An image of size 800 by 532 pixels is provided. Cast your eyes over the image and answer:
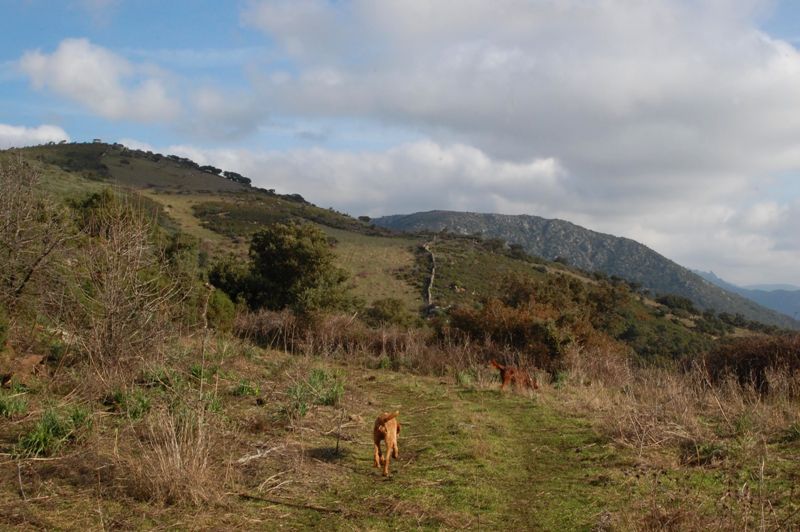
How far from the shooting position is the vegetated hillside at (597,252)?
113 meters

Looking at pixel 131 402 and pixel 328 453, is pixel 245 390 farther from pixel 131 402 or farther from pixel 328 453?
pixel 328 453

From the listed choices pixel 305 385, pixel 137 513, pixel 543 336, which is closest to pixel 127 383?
pixel 305 385

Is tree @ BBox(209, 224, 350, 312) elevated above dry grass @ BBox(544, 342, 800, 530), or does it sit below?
above

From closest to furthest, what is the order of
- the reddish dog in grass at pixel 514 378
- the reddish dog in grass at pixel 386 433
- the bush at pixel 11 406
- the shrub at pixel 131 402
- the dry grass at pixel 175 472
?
the dry grass at pixel 175 472
the reddish dog in grass at pixel 386 433
the bush at pixel 11 406
the shrub at pixel 131 402
the reddish dog in grass at pixel 514 378

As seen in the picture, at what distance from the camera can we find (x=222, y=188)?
8806 centimetres

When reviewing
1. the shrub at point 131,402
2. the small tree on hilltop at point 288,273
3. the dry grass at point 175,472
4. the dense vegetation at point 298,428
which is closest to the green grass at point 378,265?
the small tree on hilltop at point 288,273

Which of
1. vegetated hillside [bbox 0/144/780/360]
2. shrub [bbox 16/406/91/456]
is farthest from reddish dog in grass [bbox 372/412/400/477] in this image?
vegetated hillside [bbox 0/144/780/360]

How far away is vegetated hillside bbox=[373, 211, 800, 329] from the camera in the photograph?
370 feet

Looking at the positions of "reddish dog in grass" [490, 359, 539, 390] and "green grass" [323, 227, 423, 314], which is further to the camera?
"green grass" [323, 227, 423, 314]

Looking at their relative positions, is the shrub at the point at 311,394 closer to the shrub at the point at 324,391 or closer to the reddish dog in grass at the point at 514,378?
the shrub at the point at 324,391

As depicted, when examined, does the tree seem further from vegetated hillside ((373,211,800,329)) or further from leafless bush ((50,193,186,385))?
vegetated hillside ((373,211,800,329))

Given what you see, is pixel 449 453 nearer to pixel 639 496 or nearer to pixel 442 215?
pixel 639 496

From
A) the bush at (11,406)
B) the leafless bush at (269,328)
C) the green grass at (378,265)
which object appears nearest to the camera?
the bush at (11,406)

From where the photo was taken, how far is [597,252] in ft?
512
